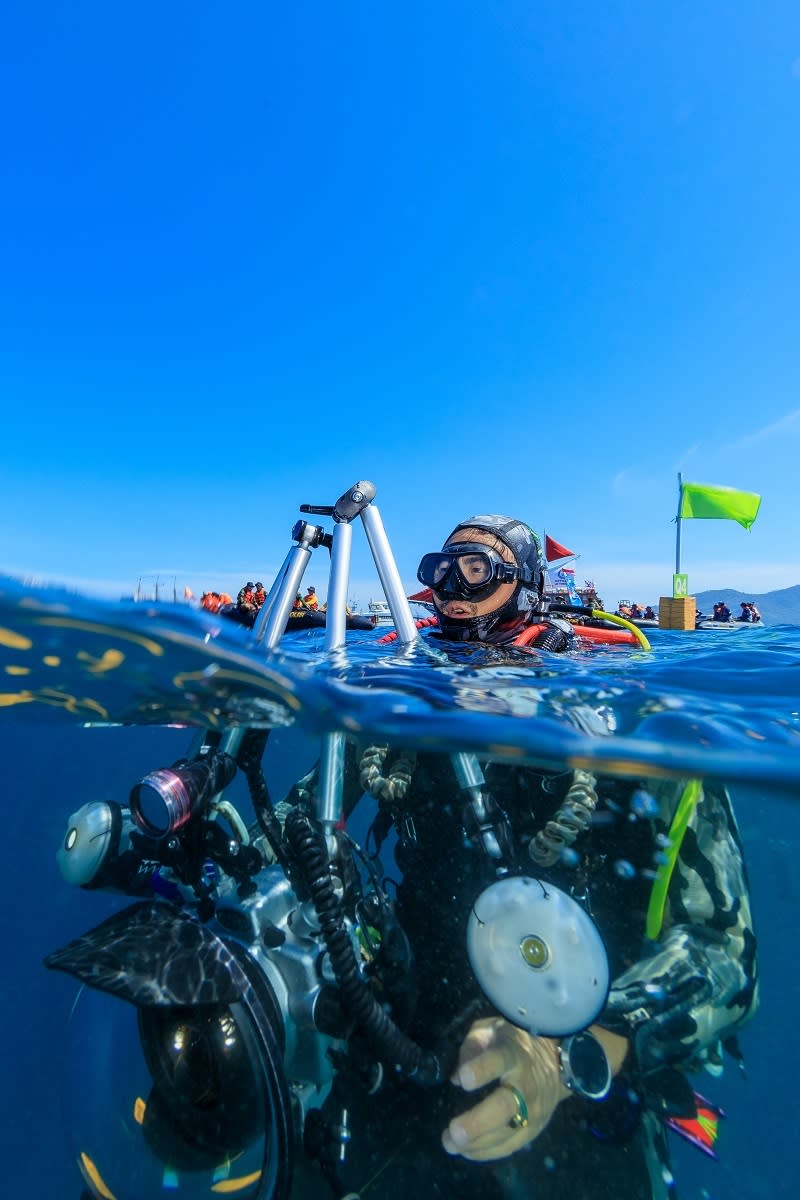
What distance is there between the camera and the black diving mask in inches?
181

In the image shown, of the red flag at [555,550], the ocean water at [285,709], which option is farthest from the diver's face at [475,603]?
the red flag at [555,550]

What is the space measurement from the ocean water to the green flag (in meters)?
10.9

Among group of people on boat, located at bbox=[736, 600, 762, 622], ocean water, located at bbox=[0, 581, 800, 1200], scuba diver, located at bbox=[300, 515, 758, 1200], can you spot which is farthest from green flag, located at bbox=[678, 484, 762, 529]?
scuba diver, located at bbox=[300, 515, 758, 1200]

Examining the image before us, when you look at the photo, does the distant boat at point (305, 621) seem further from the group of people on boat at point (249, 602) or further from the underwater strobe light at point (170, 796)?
the underwater strobe light at point (170, 796)

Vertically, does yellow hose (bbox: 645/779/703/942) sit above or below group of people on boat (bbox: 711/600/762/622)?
below

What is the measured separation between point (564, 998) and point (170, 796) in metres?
1.69

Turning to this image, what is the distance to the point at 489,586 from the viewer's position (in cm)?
468

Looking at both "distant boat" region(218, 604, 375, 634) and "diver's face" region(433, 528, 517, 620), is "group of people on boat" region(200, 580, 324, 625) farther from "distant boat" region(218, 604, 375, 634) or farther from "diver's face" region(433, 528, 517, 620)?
"diver's face" region(433, 528, 517, 620)

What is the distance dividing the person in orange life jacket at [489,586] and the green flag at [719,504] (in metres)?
12.9

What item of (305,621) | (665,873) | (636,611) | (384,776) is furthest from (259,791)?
(636,611)

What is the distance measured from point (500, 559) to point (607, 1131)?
356cm

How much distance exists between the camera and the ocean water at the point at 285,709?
3.26 meters

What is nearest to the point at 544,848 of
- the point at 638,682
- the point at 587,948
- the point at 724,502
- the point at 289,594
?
the point at 587,948

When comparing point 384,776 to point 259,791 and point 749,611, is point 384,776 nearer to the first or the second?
point 259,791
